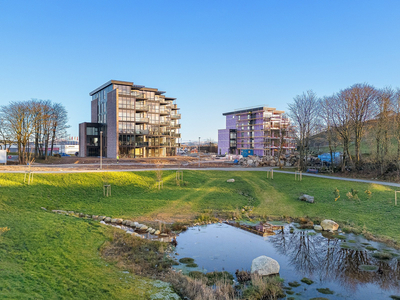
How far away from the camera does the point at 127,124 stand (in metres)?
63.3

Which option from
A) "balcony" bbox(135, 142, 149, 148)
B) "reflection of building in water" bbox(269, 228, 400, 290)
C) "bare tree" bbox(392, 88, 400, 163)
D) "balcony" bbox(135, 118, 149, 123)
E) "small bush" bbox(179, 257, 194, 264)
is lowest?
"reflection of building in water" bbox(269, 228, 400, 290)

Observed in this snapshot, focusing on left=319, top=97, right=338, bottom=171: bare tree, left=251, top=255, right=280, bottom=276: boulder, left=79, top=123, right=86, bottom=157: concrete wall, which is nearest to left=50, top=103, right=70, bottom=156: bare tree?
left=79, top=123, right=86, bottom=157: concrete wall

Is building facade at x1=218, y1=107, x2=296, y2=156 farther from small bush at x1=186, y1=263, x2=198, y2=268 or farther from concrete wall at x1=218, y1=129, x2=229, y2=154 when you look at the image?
small bush at x1=186, y1=263, x2=198, y2=268

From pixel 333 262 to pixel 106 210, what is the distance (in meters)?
13.5

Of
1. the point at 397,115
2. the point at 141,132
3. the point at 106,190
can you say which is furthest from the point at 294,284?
the point at 141,132

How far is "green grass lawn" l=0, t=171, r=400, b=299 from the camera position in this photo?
788 cm

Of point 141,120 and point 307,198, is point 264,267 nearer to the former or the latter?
point 307,198

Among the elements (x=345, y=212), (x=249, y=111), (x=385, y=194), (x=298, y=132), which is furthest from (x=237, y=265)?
(x=249, y=111)

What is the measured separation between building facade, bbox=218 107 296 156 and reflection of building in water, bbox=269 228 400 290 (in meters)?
58.2

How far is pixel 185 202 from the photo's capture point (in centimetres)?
2103

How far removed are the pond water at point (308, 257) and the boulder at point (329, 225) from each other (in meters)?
0.96

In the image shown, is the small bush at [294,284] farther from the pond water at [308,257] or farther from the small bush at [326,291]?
the small bush at [326,291]

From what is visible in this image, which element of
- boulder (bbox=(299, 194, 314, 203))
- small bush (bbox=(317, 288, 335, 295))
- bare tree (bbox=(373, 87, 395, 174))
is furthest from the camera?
bare tree (bbox=(373, 87, 395, 174))

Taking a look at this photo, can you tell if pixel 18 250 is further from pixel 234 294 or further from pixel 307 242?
pixel 307 242
